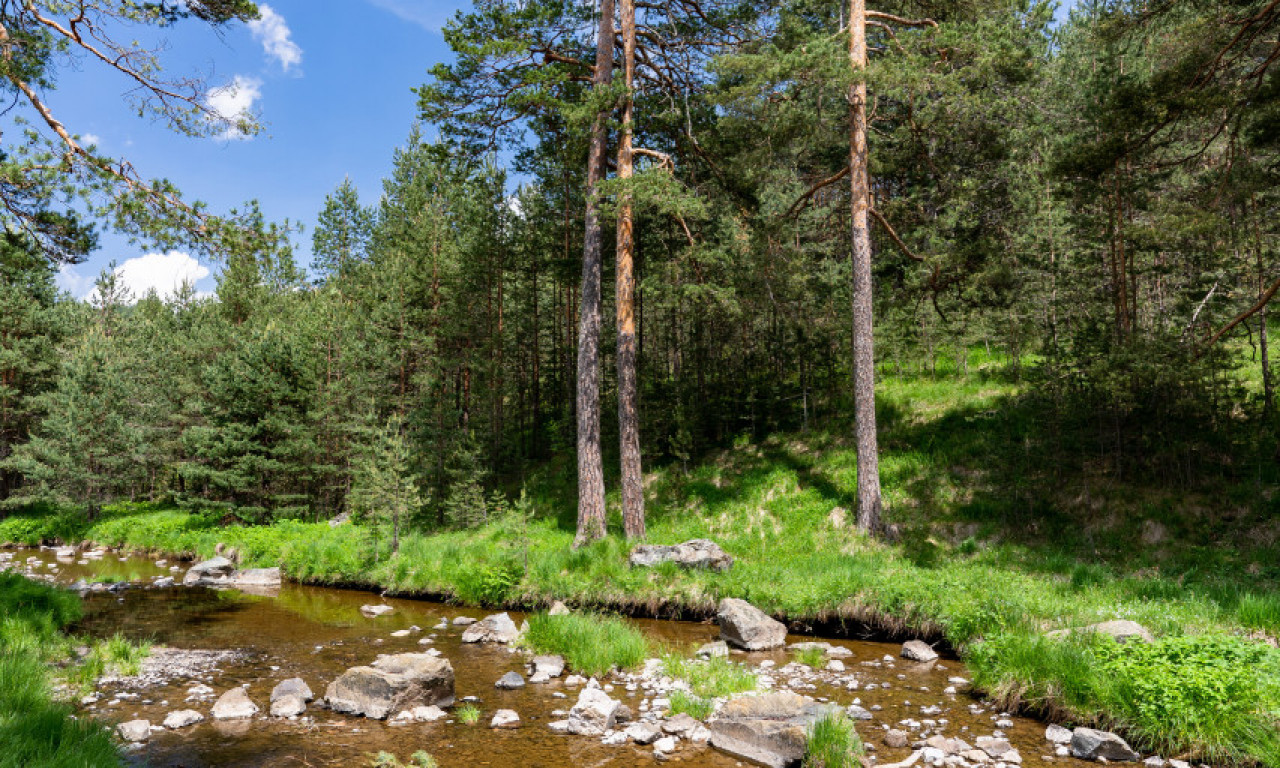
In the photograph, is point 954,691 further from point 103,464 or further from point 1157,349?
point 103,464

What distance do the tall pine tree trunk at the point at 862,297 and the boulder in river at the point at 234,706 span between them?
39.7 ft

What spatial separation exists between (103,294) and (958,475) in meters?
54.2

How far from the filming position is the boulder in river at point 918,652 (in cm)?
955

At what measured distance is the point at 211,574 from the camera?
18.8m

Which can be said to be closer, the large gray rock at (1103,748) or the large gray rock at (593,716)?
the large gray rock at (1103,748)

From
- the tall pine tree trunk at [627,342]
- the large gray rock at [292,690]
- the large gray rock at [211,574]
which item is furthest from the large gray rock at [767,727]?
the large gray rock at [211,574]

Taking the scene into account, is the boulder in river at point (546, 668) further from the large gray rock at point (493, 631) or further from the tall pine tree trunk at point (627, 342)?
the tall pine tree trunk at point (627, 342)

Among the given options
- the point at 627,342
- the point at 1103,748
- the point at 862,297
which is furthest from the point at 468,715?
the point at 862,297

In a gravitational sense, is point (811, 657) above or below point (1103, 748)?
below

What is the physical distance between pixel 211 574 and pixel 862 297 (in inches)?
793

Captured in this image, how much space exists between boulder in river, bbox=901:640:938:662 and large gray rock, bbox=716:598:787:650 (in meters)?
1.95

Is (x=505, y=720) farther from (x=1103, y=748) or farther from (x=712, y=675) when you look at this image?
(x=1103, y=748)

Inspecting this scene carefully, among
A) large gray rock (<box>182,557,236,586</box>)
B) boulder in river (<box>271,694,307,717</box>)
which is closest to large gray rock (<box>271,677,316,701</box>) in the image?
boulder in river (<box>271,694,307,717</box>)

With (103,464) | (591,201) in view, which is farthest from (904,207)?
(103,464)
